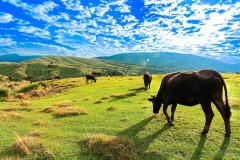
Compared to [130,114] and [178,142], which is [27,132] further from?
[178,142]

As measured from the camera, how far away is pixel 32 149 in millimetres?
10938

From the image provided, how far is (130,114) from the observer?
17531 mm

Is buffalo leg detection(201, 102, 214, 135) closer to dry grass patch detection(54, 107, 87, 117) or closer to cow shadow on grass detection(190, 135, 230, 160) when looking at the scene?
cow shadow on grass detection(190, 135, 230, 160)

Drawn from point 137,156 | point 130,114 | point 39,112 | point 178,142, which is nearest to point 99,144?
point 137,156

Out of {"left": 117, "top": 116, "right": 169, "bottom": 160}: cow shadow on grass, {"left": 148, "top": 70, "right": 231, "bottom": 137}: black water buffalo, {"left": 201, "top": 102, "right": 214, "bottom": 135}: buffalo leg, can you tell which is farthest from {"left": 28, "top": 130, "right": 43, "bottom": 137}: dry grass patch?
{"left": 201, "top": 102, "right": 214, "bottom": 135}: buffalo leg

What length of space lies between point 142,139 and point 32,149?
537cm

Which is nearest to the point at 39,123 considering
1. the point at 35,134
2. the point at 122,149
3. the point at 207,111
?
the point at 35,134

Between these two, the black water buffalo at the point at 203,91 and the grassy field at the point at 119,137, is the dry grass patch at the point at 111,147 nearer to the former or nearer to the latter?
the grassy field at the point at 119,137

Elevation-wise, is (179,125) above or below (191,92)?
below

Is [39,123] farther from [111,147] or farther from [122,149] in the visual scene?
[122,149]

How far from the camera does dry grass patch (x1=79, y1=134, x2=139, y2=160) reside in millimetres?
10000

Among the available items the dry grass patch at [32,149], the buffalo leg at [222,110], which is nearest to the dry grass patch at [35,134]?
the dry grass patch at [32,149]

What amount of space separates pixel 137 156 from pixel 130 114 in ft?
24.7

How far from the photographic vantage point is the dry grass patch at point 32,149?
10.4 metres
